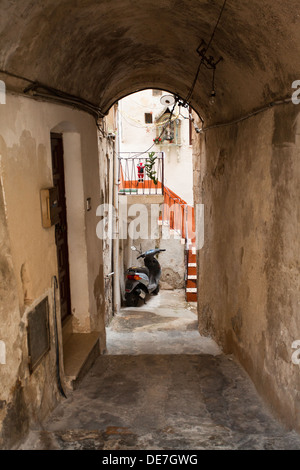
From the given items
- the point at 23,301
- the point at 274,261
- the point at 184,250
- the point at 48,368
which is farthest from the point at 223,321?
the point at 184,250

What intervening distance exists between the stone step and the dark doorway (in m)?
0.35

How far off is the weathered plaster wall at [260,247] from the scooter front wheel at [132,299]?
495 cm

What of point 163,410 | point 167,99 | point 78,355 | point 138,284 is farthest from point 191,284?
point 167,99

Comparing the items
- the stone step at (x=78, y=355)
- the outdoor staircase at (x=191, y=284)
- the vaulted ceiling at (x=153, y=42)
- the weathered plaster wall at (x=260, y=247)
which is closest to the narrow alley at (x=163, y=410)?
the stone step at (x=78, y=355)

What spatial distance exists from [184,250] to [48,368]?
1073 centimetres

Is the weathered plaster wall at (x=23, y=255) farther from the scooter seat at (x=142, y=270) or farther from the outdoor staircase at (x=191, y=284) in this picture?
the outdoor staircase at (x=191, y=284)

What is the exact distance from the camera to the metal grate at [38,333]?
142 inches

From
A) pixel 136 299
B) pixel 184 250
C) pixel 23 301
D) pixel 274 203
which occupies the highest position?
pixel 274 203

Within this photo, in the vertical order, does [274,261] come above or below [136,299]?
above

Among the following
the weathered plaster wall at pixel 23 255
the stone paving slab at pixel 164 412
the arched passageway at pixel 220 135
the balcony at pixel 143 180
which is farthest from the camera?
the balcony at pixel 143 180

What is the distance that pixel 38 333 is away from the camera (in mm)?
3797

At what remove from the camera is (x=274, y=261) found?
4117mm

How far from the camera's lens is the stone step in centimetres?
494
